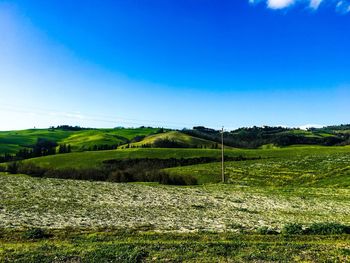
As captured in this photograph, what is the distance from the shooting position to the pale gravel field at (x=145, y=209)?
25766mm

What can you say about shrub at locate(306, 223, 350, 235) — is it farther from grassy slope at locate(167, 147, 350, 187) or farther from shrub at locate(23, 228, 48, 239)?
grassy slope at locate(167, 147, 350, 187)

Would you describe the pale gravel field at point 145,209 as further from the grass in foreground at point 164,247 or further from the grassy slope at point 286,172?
the grassy slope at point 286,172

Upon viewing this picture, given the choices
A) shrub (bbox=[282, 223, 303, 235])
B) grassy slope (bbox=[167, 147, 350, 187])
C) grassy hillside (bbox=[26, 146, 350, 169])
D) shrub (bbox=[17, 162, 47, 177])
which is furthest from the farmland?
grassy hillside (bbox=[26, 146, 350, 169])

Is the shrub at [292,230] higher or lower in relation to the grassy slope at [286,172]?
higher

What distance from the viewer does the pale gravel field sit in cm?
2577

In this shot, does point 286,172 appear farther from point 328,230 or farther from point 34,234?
point 34,234

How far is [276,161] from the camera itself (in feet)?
356

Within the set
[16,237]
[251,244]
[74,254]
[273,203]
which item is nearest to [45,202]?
[16,237]

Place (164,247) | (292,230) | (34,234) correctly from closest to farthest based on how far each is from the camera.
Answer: (164,247) → (34,234) → (292,230)

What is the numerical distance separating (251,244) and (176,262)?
4914 millimetres

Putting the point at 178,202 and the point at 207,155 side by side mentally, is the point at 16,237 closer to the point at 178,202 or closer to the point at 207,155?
the point at 178,202

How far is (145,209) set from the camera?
33875mm

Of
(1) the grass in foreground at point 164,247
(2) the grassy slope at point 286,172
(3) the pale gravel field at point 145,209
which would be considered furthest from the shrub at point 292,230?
(2) the grassy slope at point 286,172

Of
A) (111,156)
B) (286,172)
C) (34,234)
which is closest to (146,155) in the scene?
(111,156)
